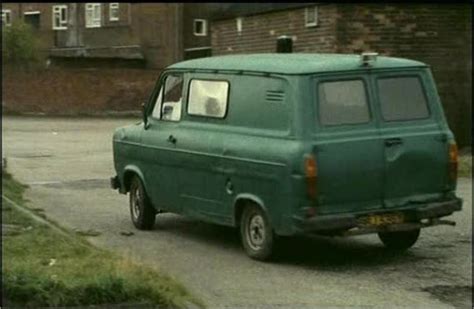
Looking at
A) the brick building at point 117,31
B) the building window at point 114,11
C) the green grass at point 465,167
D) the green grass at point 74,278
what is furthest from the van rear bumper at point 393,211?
the building window at point 114,11

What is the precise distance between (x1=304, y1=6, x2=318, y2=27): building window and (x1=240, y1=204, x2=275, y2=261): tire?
11.8 meters

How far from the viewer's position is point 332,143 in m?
10.1

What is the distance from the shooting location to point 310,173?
9.98 m

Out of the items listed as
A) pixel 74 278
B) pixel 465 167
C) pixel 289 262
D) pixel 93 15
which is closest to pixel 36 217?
pixel 289 262

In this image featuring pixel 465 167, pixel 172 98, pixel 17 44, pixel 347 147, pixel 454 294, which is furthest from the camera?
pixel 17 44

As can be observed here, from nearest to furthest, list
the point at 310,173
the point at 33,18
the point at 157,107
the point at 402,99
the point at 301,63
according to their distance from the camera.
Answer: the point at 310,173
the point at 301,63
the point at 402,99
the point at 157,107
the point at 33,18

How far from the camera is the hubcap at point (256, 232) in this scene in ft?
34.9

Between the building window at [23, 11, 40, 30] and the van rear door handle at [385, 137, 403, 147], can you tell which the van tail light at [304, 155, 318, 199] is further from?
the building window at [23, 11, 40, 30]

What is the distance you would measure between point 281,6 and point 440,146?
1367cm

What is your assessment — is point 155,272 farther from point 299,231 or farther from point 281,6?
point 281,6

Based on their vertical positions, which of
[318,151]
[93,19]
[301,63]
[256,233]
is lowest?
[256,233]

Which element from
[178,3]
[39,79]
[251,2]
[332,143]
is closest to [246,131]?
[332,143]

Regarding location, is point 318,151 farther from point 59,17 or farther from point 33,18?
point 33,18

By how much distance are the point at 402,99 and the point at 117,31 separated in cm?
4982
